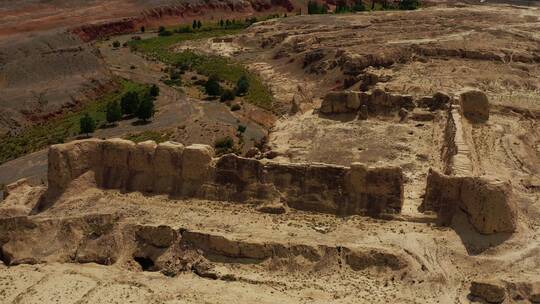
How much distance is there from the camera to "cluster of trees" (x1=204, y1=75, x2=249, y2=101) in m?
57.0

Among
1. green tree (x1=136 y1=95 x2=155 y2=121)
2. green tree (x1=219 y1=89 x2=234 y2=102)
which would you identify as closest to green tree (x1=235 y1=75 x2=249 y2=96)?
green tree (x1=219 y1=89 x2=234 y2=102)

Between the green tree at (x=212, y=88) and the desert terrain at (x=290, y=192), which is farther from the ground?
the desert terrain at (x=290, y=192)

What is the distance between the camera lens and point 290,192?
87.7ft

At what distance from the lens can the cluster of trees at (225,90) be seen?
57.0 m

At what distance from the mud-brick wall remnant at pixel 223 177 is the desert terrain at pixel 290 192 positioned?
64 millimetres

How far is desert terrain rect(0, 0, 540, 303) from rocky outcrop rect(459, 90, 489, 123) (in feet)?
0.30

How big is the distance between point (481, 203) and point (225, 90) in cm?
3778

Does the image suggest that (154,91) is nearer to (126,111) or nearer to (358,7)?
(126,111)

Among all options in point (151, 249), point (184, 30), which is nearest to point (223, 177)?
point (151, 249)

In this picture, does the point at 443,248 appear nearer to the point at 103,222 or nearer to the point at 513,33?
the point at 103,222

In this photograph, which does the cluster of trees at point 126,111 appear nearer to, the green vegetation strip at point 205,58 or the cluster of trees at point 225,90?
the cluster of trees at point 225,90

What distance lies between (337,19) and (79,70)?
1430 inches

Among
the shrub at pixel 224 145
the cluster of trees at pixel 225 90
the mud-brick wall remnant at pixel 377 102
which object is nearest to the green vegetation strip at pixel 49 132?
the cluster of trees at pixel 225 90

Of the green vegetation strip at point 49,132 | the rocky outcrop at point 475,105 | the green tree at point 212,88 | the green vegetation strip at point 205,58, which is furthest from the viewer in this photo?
the green vegetation strip at point 205,58
